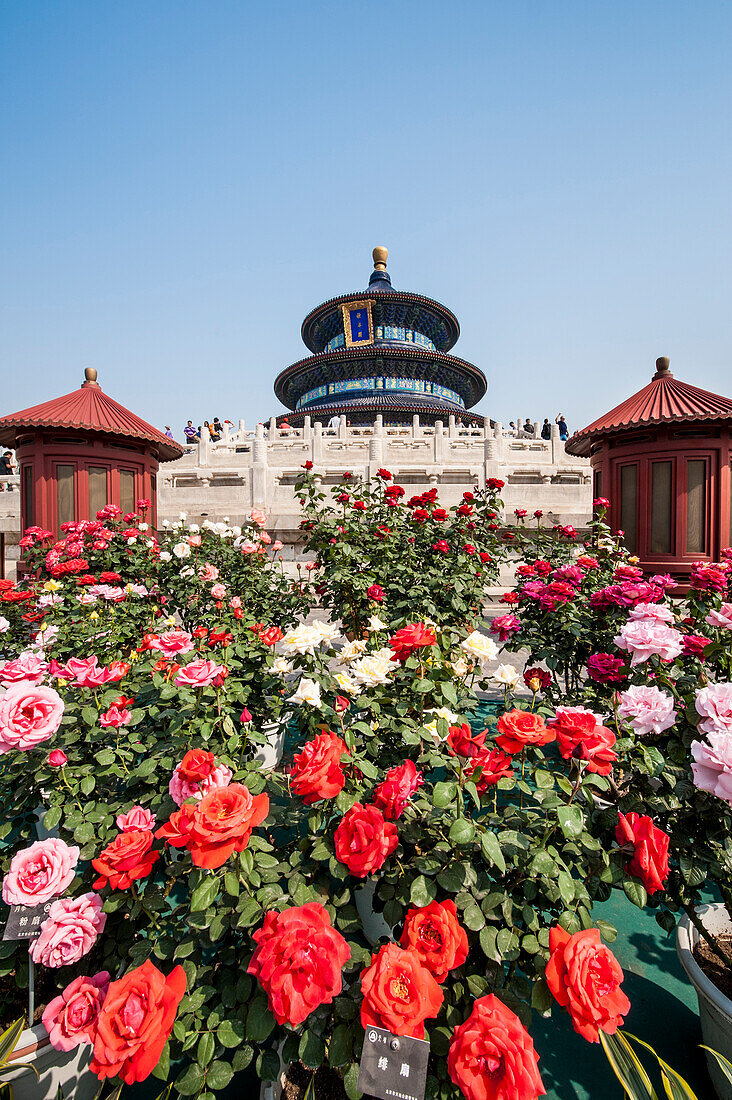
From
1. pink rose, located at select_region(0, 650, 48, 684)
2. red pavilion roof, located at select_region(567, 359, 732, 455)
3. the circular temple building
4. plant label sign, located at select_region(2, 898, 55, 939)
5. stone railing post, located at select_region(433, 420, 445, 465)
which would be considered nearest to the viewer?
plant label sign, located at select_region(2, 898, 55, 939)

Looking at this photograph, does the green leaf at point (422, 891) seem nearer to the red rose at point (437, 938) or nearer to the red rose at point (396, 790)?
the red rose at point (437, 938)

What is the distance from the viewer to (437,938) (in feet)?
3.80

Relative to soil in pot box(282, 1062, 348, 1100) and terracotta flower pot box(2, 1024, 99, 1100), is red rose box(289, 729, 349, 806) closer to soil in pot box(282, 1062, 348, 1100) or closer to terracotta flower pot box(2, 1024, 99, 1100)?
soil in pot box(282, 1062, 348, 1100)

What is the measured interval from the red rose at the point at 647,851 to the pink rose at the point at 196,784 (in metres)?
1.11

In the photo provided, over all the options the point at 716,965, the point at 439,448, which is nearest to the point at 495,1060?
the point at 716,965

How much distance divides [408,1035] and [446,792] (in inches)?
19.7

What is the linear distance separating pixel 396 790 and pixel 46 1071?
146cm

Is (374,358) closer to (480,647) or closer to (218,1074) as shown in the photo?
(480,647)

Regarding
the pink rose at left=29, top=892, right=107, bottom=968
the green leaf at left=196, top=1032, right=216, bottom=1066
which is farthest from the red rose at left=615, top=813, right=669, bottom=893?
the pink rose at left=29, top=892, right=107, bottom=968

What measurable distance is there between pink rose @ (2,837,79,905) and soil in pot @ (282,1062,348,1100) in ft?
3.27

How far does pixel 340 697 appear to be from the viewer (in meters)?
1.89

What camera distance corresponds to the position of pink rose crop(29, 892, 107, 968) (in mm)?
1369

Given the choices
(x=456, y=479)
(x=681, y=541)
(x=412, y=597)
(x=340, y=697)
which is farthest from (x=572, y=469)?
(x=340, y=697)

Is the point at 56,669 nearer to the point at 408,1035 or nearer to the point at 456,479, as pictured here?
the point at 408,1035
